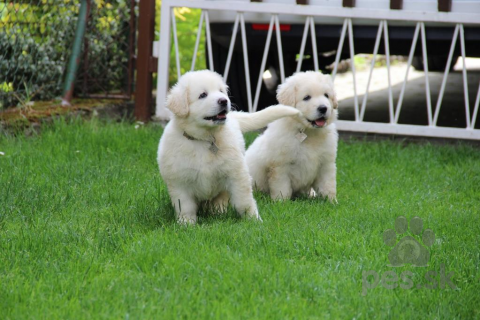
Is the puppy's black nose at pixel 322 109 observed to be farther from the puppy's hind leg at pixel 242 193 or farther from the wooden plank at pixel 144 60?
the wooden plank at pixel 144 60

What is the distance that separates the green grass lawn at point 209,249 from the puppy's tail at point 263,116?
488mm

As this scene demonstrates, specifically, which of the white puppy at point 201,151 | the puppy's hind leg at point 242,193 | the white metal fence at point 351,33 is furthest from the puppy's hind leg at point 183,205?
the white metal fence at point 351,33

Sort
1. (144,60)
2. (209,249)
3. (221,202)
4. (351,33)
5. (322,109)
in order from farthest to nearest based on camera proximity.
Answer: (144,60)
(351,33)
(322,109)
(221,202)
(209,249)

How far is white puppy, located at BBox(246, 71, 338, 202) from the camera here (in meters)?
4.18

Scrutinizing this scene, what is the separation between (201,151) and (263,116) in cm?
53

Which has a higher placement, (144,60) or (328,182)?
(144,60)

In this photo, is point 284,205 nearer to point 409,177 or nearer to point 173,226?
point 173,226

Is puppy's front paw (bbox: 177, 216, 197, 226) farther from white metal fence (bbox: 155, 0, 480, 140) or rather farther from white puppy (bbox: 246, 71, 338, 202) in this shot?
white metal fence (bbox: 155, 0, 480, 140)

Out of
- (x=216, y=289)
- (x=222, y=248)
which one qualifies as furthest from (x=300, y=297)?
(x=222, y=248)

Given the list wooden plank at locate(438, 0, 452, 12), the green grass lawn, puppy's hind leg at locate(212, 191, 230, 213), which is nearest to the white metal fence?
wooden plank at locate(438, 0, 452, 12)

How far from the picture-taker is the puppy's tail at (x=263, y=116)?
3.93 m

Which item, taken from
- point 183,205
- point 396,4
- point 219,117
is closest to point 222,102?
point 219,117

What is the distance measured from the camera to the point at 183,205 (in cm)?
369

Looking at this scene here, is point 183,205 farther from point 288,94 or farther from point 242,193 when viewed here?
point 288,94
